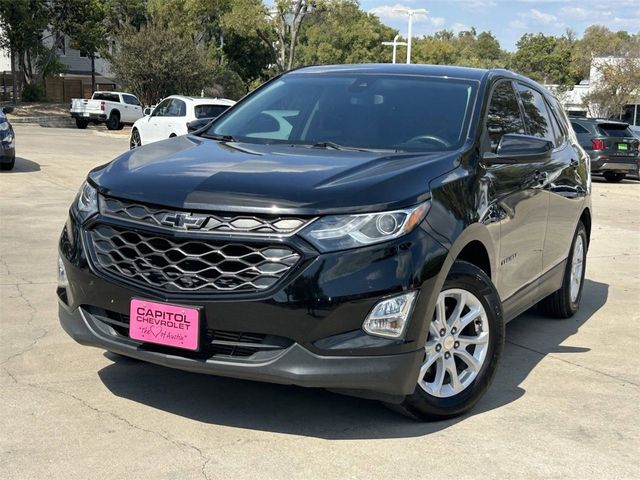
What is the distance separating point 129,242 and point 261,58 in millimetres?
57090

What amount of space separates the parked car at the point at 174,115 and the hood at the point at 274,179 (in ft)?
48.2

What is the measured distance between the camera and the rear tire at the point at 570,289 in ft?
20.5

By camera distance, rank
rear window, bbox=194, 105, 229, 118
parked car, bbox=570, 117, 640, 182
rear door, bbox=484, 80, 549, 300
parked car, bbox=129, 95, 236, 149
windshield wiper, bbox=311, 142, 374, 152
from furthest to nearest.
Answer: parked car, bbox=570, 117, 640, 182, rear window, bbox=194, 105, 229, 118, parked car, bbox=129, 95, 236, 149, rear door, bbox=484, 80, 549, 300, windshield wiper, bbox=311, 142, 374, 152

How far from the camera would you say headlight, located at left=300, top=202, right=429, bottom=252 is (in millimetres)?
3479

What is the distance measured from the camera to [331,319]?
3.49 metres

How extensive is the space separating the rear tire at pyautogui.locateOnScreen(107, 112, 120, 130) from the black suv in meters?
34.4

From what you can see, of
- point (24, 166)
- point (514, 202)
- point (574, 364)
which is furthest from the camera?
point (24, 166)

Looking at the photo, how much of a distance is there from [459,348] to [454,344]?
0.05m

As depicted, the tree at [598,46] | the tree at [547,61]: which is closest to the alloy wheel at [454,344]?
the tree at [598,46]

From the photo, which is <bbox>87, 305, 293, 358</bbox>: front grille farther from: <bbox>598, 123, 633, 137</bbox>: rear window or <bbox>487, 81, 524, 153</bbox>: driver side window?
<bbox>598, 123, 633, 137</bbox>: rear window

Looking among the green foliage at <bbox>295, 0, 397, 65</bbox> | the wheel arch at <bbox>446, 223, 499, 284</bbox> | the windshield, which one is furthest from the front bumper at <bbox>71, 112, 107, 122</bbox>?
the wheel arch at <bbox>446, 223, 499, 284</bbox>

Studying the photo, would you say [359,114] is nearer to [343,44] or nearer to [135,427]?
[135,427]

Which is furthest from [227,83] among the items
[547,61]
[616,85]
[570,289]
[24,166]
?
[570,289]

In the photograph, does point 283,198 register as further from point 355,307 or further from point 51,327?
point 51,327
